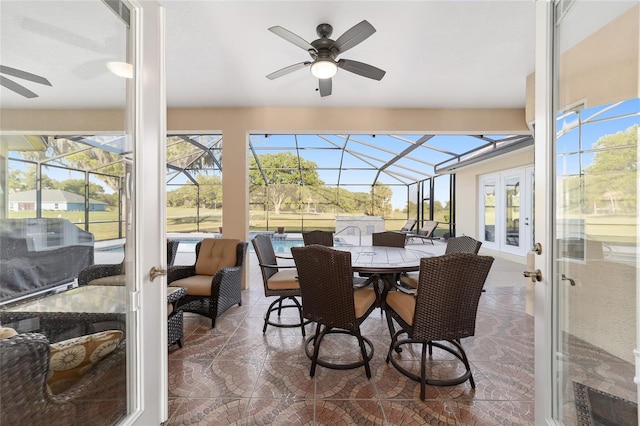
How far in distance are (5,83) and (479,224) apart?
9169 mm

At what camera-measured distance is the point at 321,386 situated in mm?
1945

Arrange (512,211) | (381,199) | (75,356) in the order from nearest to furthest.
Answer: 1. (75,356)
2. (512,211)
3. (381,199)

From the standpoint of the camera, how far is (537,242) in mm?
1334

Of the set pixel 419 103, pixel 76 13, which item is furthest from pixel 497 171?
pixel 76 13

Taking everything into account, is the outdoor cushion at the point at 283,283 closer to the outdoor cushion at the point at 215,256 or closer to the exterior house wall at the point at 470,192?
the outdoor cushion at the point at 215,256

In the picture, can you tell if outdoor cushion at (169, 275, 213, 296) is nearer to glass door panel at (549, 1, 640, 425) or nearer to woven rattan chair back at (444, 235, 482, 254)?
woven rattan chair back at (444, 235, 482, 254)

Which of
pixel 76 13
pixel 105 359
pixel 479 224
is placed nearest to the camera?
pixel 76 13

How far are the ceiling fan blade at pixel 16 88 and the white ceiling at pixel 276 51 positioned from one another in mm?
21

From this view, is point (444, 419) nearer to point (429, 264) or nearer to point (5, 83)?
point (429, 264)

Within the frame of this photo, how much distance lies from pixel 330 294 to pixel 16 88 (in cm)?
178

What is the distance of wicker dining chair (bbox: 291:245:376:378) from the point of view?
1.93 meters

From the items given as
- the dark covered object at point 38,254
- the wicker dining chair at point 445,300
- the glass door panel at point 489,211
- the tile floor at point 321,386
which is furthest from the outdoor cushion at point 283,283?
the glass door panel at point 489,211

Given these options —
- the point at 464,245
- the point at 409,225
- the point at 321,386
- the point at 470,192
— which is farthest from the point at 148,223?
the point at 409,225

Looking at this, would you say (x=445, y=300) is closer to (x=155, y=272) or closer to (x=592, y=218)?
(x=592, y=218)
